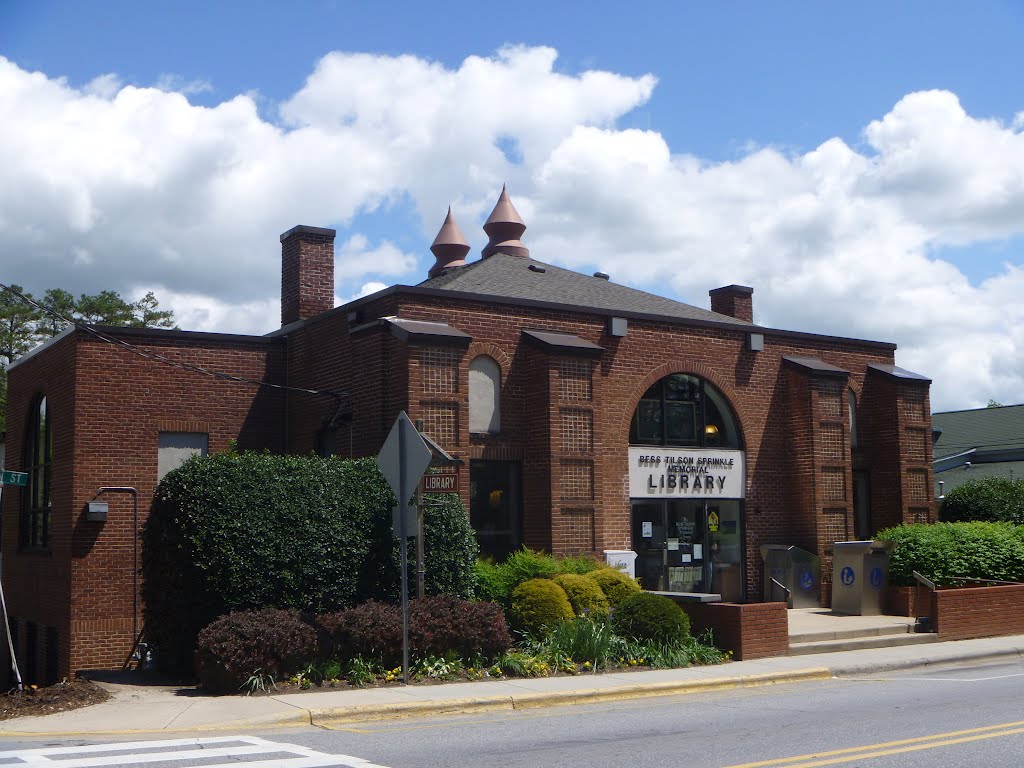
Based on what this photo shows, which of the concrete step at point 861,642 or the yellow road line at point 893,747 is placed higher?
the yellow road line at point 893,747

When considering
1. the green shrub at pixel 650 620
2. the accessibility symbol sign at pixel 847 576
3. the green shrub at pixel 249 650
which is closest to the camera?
the green shrub at pixel 249 650

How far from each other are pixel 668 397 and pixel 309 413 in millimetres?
7108

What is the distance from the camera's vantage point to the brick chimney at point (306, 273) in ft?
78.1

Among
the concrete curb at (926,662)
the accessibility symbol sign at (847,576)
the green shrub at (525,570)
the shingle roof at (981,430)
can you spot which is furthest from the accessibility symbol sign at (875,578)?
the shingle roof at (981,430)

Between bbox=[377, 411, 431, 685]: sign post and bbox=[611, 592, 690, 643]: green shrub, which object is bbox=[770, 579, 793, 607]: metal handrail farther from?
bbox=[377, 411, 431, 685]: sign post

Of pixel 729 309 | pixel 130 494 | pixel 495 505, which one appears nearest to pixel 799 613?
pixel 495 505

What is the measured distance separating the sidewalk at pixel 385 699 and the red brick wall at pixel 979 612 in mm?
2963

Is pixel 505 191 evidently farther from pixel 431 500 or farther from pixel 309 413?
pixel 431 500

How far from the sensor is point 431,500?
15781mm

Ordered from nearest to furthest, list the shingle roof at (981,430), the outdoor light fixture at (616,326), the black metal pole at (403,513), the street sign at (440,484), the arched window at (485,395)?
the black metal pole at (403,513), the street sign at (440,484), the arched window at (485,395), the outdoor light fixture at (616,326), the shingle roof at (981,430)

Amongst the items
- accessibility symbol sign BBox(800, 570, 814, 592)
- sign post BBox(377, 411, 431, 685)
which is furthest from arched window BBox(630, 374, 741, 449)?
sign post BBox(377, 411, 431, 685)

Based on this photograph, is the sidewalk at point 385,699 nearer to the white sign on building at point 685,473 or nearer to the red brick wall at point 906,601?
the red brick wall at point 906,601

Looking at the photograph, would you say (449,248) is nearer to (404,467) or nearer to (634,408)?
(634,408)

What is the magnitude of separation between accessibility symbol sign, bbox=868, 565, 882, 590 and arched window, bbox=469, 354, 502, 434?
7.52 m
